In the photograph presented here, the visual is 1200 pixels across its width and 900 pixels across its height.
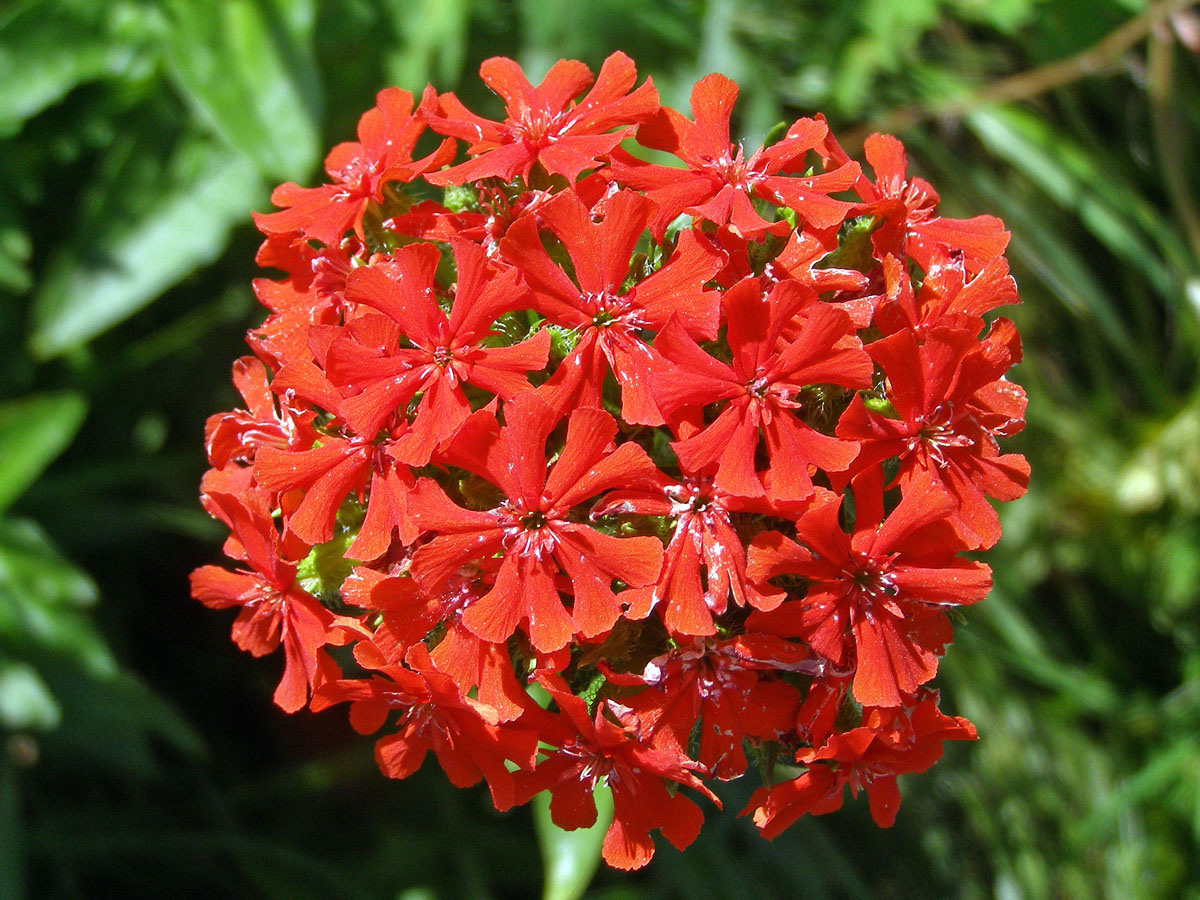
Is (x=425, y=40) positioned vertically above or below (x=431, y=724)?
above

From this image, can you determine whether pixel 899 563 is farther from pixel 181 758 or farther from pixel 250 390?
pixel 181 758

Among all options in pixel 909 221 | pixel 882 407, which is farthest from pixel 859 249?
pixel 882 407

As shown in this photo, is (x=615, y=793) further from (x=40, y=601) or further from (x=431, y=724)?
(x=40, y=601)

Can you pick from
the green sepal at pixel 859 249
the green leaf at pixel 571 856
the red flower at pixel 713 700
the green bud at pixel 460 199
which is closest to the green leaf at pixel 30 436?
the green bud at pixel 460 199

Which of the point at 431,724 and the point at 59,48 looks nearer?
the point at 431,724

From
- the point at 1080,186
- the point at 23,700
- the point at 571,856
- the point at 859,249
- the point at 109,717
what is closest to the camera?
the point at 859,249

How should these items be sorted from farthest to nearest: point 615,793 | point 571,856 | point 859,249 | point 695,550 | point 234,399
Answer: point 234,399, point 571,856, point 859,249, point 615,793, point 695,550
